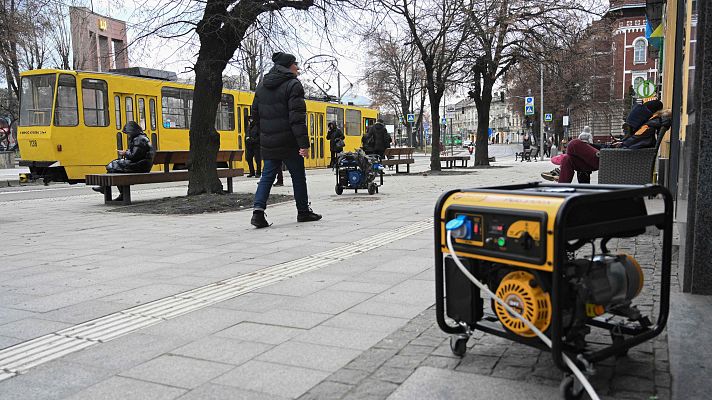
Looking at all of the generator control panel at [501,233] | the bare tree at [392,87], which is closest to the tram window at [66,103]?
the generator control panel at [501,233]

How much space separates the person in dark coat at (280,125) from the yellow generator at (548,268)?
5.37 metres

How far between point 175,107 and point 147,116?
50.4 inches

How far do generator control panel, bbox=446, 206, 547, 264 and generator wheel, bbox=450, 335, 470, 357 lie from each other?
0.52m

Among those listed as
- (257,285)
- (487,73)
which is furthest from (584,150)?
(487,73)

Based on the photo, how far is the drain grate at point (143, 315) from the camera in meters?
3.43

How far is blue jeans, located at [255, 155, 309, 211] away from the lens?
8281 mm

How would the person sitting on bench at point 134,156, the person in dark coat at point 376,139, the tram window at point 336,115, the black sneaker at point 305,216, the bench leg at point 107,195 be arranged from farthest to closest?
A: the tram window at point 336,115 → the person in dark coat at point 376,139 → the bench leg at point 107,195 → the person sitting on bench at point 134,156 → the black sneaker at point 305,216

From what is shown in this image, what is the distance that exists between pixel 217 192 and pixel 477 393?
33.3 ft

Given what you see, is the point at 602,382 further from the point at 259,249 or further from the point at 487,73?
the point at 487,73

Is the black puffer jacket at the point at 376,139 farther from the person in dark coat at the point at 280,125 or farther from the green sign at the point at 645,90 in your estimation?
the person in dark coat at the point at 280,125

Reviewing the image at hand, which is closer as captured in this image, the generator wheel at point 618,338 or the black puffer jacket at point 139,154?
the generator wheel at point 618,338

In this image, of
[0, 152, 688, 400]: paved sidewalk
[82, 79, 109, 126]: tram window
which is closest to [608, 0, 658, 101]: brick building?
[82, 79, 109, 126]: tram window

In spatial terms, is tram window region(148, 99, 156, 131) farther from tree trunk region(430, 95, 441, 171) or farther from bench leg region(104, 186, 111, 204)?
tree trunk region(430, 95, 441, 171)

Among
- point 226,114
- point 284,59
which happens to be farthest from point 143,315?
point 226,114
